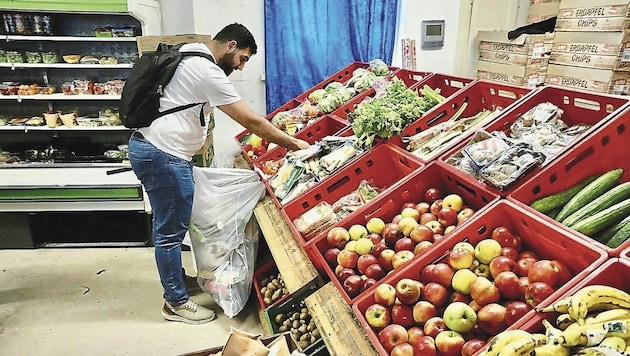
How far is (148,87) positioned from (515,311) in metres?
2.10

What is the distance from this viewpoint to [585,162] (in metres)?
1.55

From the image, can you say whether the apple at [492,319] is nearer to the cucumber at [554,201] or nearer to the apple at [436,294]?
the apple at [436,294]

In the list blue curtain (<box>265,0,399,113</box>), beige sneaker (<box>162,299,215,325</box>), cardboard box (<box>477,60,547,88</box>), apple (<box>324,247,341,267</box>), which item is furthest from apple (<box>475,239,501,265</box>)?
blue curtain (<box>265,0,399,113</box>)

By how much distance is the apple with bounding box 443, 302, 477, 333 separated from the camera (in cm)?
120

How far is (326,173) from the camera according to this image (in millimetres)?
2311

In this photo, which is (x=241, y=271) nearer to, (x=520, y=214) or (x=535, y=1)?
(x=520, y=214)

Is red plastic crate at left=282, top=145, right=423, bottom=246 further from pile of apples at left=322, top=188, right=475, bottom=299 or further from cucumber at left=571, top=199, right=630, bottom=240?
cucumber at left=571, top=199, right=630, bottom=240

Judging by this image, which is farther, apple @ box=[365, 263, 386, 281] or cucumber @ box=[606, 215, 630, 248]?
apple @ box=[365, 263, 386, 281]

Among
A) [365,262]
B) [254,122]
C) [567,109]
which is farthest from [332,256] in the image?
[567,109]

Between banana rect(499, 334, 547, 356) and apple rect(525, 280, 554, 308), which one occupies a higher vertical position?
banana rect(499, 334, 547, 356)

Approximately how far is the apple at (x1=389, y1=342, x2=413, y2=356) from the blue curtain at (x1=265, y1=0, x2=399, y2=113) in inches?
129

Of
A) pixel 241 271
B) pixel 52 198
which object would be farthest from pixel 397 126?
pixel 52 198

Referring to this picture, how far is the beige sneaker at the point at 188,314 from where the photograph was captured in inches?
114

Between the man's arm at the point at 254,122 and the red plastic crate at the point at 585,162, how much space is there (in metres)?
1.41
